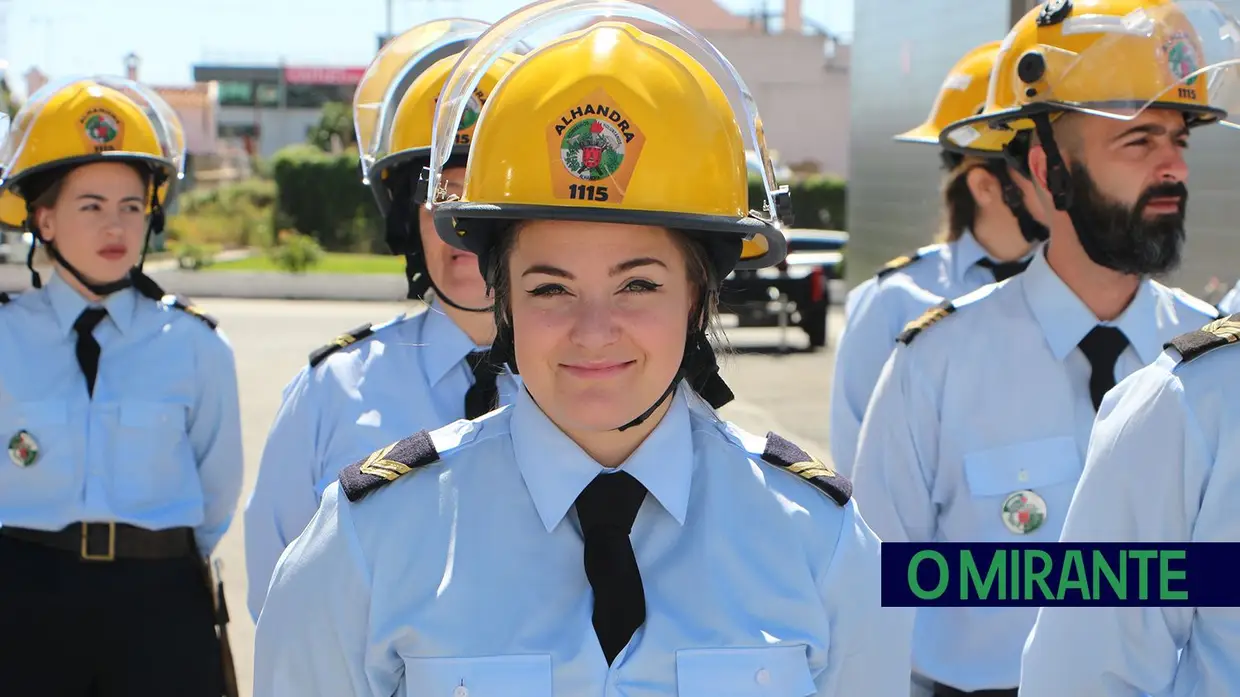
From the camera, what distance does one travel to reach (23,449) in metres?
4.15

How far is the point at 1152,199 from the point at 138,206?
2.90m

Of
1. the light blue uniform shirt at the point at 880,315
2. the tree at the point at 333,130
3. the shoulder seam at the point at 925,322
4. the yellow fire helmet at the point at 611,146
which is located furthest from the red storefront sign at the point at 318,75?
the yellow fire helmet at the point at 611,146

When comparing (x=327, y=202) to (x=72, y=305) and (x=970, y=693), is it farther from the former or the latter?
(x=970, y=693)

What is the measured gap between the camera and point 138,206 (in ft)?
14.4

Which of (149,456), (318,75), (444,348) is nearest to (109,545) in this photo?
(149,456)

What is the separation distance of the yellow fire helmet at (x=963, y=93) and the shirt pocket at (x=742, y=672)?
3996 millimetres

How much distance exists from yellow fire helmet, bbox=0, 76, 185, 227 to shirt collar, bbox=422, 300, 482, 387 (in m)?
1.51

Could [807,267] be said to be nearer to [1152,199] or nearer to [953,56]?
[953,56]

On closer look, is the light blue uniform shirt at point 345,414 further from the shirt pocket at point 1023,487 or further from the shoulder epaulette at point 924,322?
the shirt pocket at point 1023,487

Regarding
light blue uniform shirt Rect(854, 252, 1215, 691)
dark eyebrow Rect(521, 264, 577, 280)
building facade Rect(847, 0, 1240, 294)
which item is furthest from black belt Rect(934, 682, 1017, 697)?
building facade Rect(847, 0, 1240, 294)

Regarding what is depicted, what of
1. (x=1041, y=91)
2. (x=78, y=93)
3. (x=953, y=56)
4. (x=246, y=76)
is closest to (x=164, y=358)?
(x=78, y=93)

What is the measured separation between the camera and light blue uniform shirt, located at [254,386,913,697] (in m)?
1.95

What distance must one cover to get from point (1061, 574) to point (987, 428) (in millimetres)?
1529

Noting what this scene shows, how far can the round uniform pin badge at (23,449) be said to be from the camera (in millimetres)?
4125
